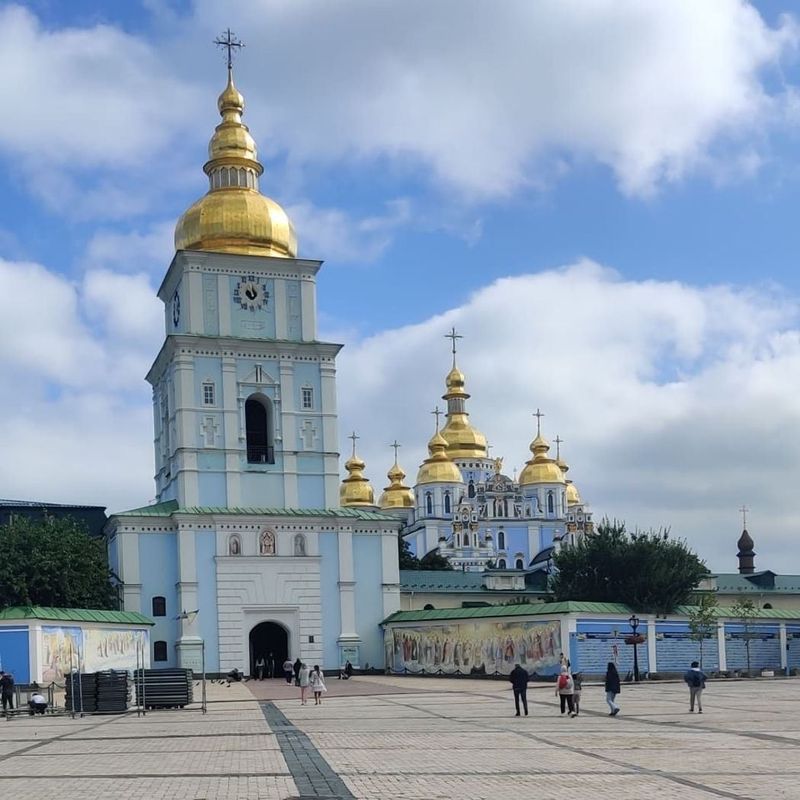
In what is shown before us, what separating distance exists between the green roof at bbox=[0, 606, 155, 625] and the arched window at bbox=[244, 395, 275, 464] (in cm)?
825

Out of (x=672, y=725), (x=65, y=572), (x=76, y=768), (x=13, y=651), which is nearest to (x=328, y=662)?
(x=65, y=572)

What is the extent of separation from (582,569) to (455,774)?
41.5 metres

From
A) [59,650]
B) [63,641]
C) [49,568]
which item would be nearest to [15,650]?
[59,650]

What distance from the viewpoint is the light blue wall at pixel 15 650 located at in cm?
3950

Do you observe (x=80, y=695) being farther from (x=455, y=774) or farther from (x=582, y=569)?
(x=582, y=569)

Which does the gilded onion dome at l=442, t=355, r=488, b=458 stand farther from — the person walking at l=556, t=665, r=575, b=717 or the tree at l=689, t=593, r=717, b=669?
the person walking at l=556, t=665, r=575, b=717

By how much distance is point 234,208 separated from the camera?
55906 millimetres

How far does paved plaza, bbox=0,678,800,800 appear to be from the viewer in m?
15.1

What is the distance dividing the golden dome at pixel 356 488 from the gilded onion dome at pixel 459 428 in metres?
7.87

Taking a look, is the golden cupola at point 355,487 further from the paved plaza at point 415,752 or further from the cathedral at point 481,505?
the paved plaza at point 415,752

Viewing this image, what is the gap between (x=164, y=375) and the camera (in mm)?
56250

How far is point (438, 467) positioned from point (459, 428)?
6926 millimetres

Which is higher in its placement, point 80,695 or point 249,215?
point 249,215

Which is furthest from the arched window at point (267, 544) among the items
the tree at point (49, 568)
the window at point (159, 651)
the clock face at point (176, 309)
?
the clock face at point (176, 309)
